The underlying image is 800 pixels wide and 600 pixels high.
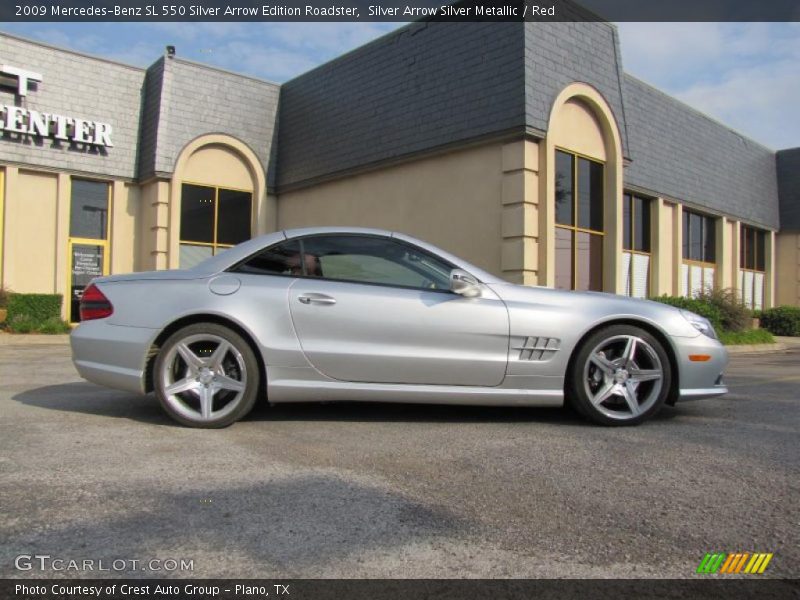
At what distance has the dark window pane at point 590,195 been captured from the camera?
13289 millimetres

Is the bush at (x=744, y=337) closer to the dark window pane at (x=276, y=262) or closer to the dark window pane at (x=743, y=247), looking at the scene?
the dark window pane at (x=743, y=247)

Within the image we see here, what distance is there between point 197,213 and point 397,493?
49.7ft

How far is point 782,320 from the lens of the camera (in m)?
21.8

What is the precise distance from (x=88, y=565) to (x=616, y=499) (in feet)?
6.89

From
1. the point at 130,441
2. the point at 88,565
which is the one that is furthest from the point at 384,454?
the point at 88,565

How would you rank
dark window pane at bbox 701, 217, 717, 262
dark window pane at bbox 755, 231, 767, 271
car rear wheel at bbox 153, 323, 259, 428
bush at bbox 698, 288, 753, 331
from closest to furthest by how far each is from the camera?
car rear wheel at bbox 153, 323, 259, 428 → bush at bbox 698, 288, 753, 331 → dark window pane at bbox 701, 217, 717, 262 → dark window pane at bbox 755, 231, 767, 271

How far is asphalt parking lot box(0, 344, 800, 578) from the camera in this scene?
85.6 inches

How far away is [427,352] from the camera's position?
427cm

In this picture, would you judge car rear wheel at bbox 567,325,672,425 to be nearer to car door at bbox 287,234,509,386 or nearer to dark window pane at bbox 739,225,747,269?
car door at bbox 287,234,509,386

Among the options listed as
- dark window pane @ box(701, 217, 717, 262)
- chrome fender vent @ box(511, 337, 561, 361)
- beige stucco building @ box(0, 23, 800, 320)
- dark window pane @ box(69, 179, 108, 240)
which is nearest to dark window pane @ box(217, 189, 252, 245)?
beige stucco building @ box(0, 23, 800, 320)

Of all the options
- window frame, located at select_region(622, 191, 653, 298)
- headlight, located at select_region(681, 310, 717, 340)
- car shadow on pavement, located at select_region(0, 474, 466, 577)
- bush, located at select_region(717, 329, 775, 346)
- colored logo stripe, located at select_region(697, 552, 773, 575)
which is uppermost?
window frame, located at select_region(622, 191, 653, 298)

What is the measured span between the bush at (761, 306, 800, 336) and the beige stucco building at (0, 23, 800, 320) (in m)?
3.12

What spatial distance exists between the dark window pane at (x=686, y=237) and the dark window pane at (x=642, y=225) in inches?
96.7

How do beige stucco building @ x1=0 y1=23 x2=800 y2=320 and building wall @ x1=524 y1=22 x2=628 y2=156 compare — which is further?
beige stucco building @ x1=0 y1=23 x2=800 y2=320
